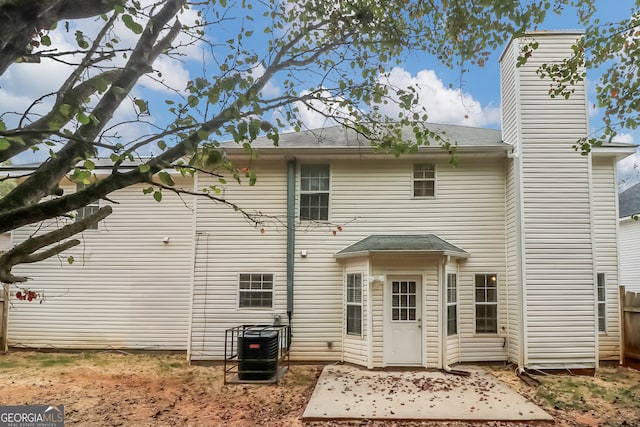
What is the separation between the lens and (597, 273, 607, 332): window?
382 inches

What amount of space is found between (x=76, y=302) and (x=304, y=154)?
7445 millimetres

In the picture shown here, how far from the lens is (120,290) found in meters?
10.9

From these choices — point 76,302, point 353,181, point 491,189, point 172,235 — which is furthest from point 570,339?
point 76,302

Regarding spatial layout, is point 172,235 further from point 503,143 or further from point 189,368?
point 503,143

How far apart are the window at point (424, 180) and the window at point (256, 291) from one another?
4193 millimetres

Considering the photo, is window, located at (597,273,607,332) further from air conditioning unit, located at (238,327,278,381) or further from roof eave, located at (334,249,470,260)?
air conditioning unit, located at (238,327,278,381)

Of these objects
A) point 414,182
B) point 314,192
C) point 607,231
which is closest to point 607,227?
point 607,231

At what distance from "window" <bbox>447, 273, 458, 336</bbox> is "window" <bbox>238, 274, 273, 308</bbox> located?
13.7ft

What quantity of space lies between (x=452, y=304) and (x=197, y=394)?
19.1 ft

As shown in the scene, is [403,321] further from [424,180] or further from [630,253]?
[630,253]

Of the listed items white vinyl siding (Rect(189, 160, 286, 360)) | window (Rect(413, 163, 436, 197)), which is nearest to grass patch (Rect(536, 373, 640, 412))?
window (Rect(413, 163, 436, 197))

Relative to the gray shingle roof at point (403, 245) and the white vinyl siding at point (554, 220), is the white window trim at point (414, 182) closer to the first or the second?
the gray shingle roof at point (403, 245)

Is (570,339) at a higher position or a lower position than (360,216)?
lower

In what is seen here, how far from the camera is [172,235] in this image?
1100 centimetres
